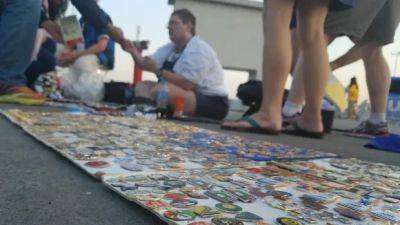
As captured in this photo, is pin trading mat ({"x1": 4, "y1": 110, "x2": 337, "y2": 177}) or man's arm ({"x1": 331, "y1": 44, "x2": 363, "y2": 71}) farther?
man's arm ({"x1": 331, "y1": 44, "x2": 363, "y2": 71})

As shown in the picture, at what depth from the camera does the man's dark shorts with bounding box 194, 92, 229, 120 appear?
2648 millimetres

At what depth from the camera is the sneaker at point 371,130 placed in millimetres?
2428

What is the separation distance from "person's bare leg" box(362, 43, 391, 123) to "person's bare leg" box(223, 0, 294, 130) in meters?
0.86

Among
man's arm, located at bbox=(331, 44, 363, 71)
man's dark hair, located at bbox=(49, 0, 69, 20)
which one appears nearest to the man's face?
man's dark hair, located at bbox=(49, 0, 69, 20)

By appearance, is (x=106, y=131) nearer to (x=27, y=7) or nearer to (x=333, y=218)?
(x=333, y=218)

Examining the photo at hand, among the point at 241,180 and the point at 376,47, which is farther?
the point at 376,47

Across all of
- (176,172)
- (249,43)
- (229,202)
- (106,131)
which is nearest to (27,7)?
(106,131)

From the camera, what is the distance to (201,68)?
257cm

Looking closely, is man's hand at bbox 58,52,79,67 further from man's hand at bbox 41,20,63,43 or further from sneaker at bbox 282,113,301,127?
sneaker at bbox 282,113,301,127

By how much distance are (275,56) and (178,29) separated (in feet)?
3.69

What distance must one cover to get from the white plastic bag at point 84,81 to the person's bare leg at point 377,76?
210cm

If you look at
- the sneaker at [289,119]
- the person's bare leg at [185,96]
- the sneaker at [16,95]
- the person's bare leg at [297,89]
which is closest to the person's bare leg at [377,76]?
the person's bare leg at [297,89]

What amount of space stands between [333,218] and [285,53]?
1215 mm

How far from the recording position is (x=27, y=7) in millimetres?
2162
